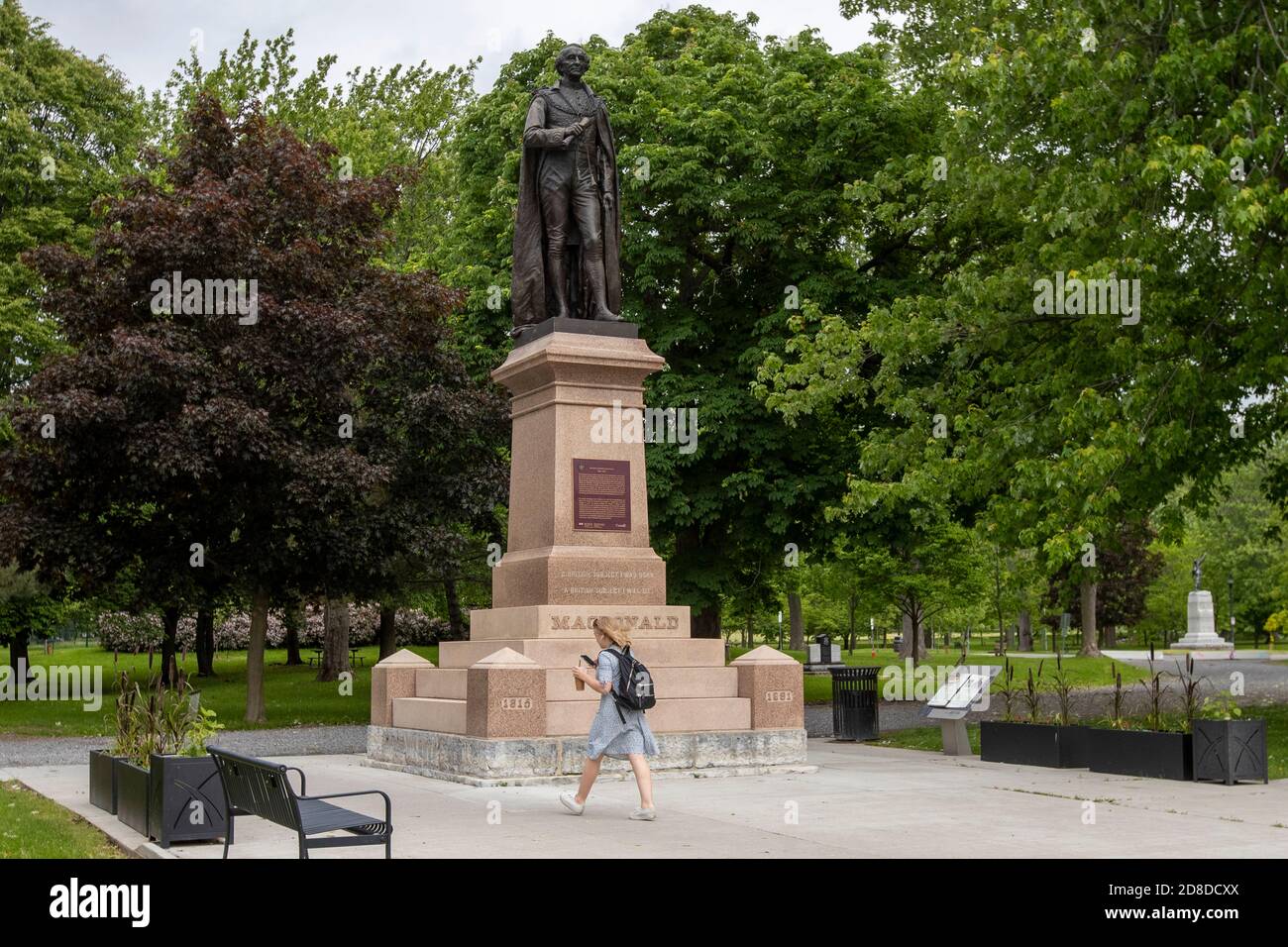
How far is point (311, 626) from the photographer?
5409cm

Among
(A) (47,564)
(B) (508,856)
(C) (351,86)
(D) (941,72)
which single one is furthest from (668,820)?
(C) (351,86)

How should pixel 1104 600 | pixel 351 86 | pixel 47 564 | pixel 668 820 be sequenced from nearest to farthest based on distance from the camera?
pixel 668 820 → pixel 47 564 → pixel 351 86 → pixel 1104 600

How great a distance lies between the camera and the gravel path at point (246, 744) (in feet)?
63.4

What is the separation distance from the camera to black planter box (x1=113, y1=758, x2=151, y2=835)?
10617 millimetres

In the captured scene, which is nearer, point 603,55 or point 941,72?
point 941,72

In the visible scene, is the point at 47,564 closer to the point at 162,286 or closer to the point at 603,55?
the point at 162,286

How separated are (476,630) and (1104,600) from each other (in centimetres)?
6328

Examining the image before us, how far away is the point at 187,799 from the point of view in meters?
10.0

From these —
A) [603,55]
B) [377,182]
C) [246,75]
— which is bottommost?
[377,182]

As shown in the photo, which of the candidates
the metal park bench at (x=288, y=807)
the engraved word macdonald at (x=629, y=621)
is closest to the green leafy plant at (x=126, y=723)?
the metal park bench at (x=288, y=807)

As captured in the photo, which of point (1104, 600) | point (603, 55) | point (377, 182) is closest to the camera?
point (377, 182)

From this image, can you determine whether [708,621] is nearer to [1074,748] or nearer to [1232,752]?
[1074,748]

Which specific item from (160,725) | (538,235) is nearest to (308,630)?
(538,235)

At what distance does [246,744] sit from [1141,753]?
1247cm
